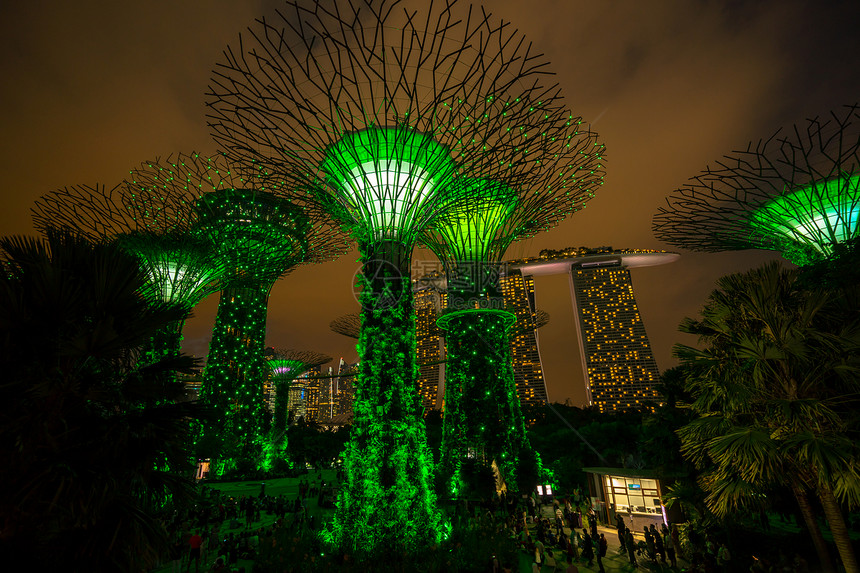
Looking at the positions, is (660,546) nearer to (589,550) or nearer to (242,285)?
(589,550)

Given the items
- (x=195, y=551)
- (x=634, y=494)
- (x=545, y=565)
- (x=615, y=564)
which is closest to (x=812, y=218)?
(x=634, y=494)

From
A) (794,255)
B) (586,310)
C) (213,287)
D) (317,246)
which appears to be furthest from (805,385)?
(586,310)

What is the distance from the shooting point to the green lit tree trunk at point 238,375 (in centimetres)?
2867

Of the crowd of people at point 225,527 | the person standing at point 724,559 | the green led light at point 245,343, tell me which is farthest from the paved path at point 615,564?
the green led light at point 245,343

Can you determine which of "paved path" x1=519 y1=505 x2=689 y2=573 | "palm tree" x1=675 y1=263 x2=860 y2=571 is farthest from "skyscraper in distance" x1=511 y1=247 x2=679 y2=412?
"palm tree" x1=675 y1=263 x2=860 y2=571

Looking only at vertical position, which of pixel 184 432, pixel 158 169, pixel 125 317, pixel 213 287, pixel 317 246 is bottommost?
pixel 184 432

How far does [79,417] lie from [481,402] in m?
15.6

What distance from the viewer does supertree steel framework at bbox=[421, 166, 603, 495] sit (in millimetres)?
18203

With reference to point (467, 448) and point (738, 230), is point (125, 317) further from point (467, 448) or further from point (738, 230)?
point (738, 230)

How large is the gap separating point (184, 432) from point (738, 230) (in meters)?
19.8

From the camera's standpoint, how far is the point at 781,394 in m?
7.43

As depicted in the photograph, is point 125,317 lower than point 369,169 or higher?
lower

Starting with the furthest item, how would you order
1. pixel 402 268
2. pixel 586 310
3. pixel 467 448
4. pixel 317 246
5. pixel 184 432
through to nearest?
pixel 586 310 < pixel 317 246 < pixel 467 448 < pixel 402 268 < pixel 184 432

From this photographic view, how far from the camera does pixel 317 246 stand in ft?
66.7
